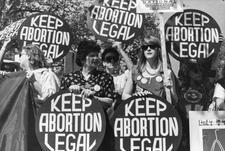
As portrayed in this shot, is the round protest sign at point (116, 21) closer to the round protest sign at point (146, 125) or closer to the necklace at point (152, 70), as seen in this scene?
the necklace at point (152, 70)

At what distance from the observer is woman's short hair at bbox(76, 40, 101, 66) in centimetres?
294

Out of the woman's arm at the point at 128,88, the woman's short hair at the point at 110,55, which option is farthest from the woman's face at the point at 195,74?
the woman's short hair at the point at 110,55

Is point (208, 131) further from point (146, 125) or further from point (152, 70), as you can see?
point (152, 70)

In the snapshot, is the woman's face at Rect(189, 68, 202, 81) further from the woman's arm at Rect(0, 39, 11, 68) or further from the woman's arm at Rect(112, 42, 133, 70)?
the woman's arm at Rect(0, 39, 11, 68)

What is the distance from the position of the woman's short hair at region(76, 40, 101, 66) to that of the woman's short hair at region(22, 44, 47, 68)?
10.1 inches

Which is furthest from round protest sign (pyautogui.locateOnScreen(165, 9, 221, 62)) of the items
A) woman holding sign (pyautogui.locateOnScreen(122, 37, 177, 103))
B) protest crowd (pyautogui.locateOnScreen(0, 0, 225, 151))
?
woman holding sign (pyautogui.locateOnScreen(122, 37, 177, 103))

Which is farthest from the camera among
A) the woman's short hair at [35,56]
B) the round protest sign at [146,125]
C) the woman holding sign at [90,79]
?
the woman's short hair at [35,56]

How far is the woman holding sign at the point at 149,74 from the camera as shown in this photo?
2.90m

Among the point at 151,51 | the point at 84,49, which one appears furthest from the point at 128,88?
the point at 84,49

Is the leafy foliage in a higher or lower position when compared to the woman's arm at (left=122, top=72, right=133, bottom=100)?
higher

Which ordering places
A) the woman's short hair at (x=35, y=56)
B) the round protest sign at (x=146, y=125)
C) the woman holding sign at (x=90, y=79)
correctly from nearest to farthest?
1. the round protest sign at (x=146, y=125)
2. the woman holding sign at (x=90, y=79)
3. the woman's short hair at (x=35, y=56)

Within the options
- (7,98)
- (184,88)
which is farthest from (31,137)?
(184,88)

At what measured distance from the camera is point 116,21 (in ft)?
9.69

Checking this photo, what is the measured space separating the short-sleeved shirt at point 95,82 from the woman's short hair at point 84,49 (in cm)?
9
